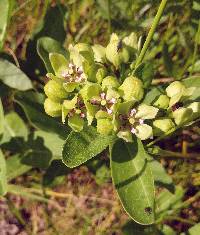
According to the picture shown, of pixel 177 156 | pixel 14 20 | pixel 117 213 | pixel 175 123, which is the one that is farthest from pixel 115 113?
pixel 14 20

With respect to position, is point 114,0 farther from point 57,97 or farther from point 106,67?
point 57,97

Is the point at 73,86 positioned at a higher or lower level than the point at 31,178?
higher

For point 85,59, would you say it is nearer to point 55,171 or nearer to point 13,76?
point 13,76

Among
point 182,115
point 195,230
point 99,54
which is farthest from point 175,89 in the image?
point 195,230

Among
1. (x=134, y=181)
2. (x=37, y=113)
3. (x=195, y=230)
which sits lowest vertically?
(x=195, y=230)

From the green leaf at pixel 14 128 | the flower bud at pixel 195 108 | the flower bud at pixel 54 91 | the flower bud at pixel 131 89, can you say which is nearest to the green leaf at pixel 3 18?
the flower bud at pixel 54 91

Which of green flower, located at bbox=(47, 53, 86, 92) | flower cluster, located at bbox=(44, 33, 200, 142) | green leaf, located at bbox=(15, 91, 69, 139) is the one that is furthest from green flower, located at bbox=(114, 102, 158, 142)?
green leaf, located at bbox=(15, 91, 69, 139)
